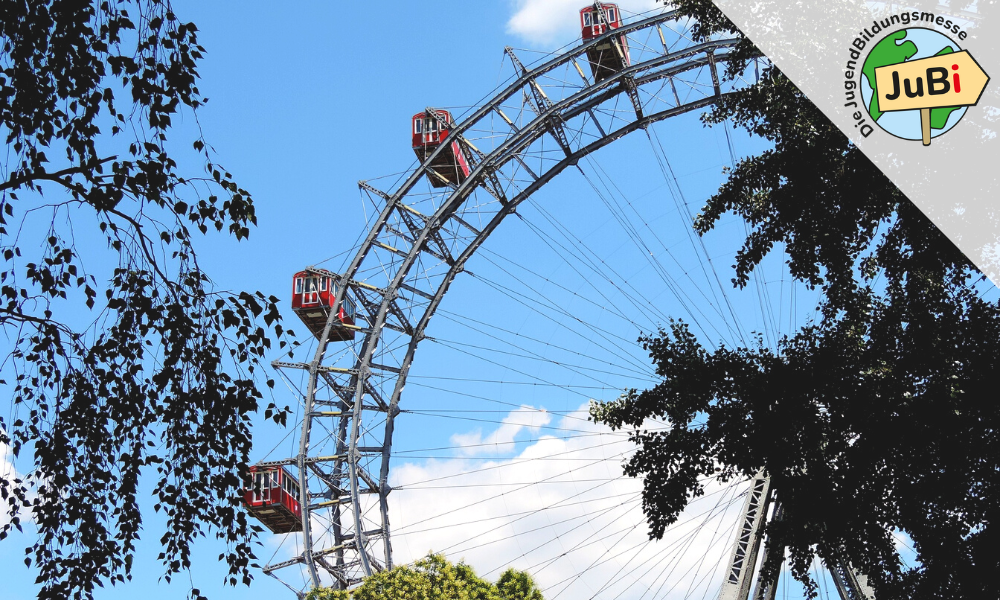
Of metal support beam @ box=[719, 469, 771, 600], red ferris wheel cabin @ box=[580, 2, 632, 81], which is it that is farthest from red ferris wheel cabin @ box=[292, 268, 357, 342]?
metal support beam @ box=[719, 469, 771, 600]

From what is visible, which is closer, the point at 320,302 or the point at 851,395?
the point at 851,395

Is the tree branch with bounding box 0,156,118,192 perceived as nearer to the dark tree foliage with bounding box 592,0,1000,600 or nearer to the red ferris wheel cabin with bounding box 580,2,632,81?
the dark tree foliage with bounding box 592,0,1000,600

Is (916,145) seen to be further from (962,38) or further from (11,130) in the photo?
(11,130)

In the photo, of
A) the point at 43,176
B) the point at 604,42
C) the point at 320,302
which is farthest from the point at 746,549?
the point at 43,176

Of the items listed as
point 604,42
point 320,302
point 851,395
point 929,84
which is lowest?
point 851,395

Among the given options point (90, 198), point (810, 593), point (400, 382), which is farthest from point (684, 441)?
point (400, 382)

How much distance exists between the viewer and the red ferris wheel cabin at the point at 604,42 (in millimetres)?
32188

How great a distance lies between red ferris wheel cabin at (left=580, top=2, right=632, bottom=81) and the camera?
32.2 metres

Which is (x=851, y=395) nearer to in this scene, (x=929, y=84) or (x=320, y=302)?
(x=929, y=84)

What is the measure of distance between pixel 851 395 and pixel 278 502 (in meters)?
25.1

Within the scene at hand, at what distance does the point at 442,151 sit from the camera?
3456cm

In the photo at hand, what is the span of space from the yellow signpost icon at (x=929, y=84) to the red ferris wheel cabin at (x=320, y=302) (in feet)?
84.9

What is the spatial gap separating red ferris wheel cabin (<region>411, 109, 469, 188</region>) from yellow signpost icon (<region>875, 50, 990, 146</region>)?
23.1 m

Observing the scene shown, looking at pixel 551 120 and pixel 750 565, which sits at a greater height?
pixel 551 120
